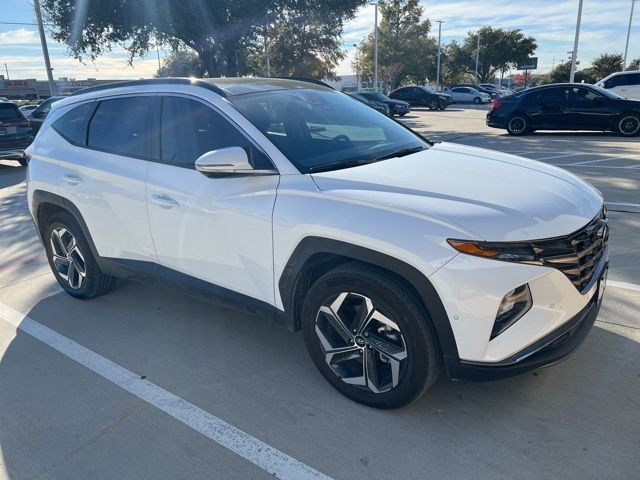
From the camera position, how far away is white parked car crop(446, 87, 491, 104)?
40.2 meters

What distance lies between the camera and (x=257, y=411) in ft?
9.45

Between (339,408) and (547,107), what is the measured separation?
14600 mm

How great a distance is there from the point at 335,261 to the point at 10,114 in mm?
13084

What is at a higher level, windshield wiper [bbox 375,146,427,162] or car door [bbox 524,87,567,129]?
windshield wiper [bbox 375,146,427,162]

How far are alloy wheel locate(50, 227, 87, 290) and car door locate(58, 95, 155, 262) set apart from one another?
413 mm

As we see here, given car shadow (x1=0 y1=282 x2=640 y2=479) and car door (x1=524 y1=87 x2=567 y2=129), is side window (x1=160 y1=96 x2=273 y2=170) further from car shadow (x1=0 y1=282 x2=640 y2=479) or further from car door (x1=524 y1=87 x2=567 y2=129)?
car door (x1=524 y1=87 x2=567 y2=129)

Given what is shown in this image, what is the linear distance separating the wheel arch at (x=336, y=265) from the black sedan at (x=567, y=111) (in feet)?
46.5

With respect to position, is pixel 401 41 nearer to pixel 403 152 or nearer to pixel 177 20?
pixel 177 20

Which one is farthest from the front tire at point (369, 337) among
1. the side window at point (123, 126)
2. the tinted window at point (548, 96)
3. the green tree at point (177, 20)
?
the green tree at point (177, 20)

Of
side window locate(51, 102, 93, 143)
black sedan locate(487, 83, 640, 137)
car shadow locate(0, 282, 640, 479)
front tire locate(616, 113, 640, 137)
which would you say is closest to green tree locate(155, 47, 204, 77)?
black sedan locate(487, 83, 640, 137)

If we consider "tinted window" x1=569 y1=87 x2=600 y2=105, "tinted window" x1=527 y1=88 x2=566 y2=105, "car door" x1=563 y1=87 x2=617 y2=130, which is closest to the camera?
"car door" x1=563 y1=87 x2=617 y2=130

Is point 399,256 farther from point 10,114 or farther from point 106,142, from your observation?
point 10,114

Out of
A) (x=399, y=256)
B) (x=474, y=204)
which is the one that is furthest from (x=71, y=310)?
(x=474, y=204)

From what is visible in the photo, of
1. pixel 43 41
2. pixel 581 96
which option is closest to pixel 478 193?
pixel 581 96
